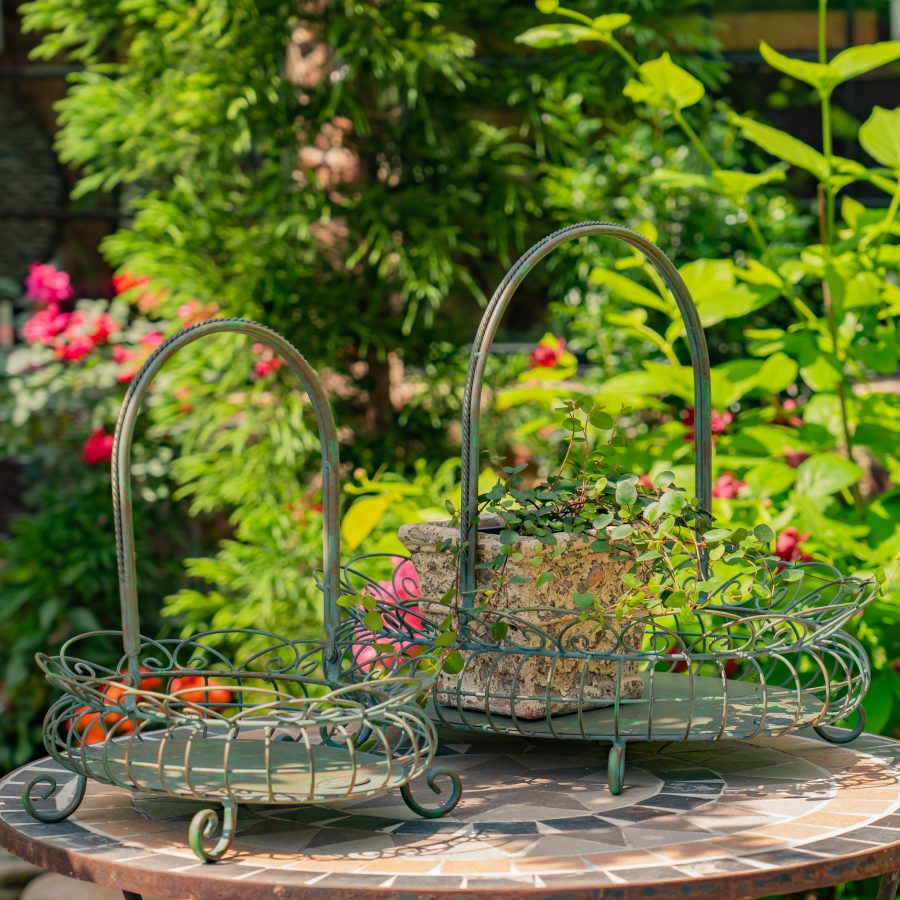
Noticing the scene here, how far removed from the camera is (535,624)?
6.22ft

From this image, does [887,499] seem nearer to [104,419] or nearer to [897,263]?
[897,263]

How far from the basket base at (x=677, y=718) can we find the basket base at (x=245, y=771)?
215mm

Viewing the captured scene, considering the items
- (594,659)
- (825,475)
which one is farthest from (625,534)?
(825,475)

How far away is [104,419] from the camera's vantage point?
4.55 meters

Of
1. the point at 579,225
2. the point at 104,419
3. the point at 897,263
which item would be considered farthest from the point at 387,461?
the point at 579,225

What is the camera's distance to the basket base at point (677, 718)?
1.77 meters

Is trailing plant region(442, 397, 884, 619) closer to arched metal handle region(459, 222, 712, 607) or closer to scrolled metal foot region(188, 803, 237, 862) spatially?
arched metal handle region(459, 222, 712, 607)

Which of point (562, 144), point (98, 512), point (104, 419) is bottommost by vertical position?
point (98, 512)

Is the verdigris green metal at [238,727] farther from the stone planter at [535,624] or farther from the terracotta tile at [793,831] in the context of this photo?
the terracotta tile at [793,831]

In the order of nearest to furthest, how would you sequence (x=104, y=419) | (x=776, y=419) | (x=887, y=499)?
(x=887, y=499), (x=776, y=419), (x=104, y=419)

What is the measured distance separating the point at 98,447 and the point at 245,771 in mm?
3028

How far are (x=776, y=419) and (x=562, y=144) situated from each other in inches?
49.9

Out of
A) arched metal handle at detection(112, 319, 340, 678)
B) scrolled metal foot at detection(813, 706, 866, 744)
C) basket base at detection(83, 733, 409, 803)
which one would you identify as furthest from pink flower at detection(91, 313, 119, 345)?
scrolled metal foot at detection(813, 706, 866, 744)

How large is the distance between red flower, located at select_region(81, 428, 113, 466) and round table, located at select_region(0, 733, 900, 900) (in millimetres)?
2641
